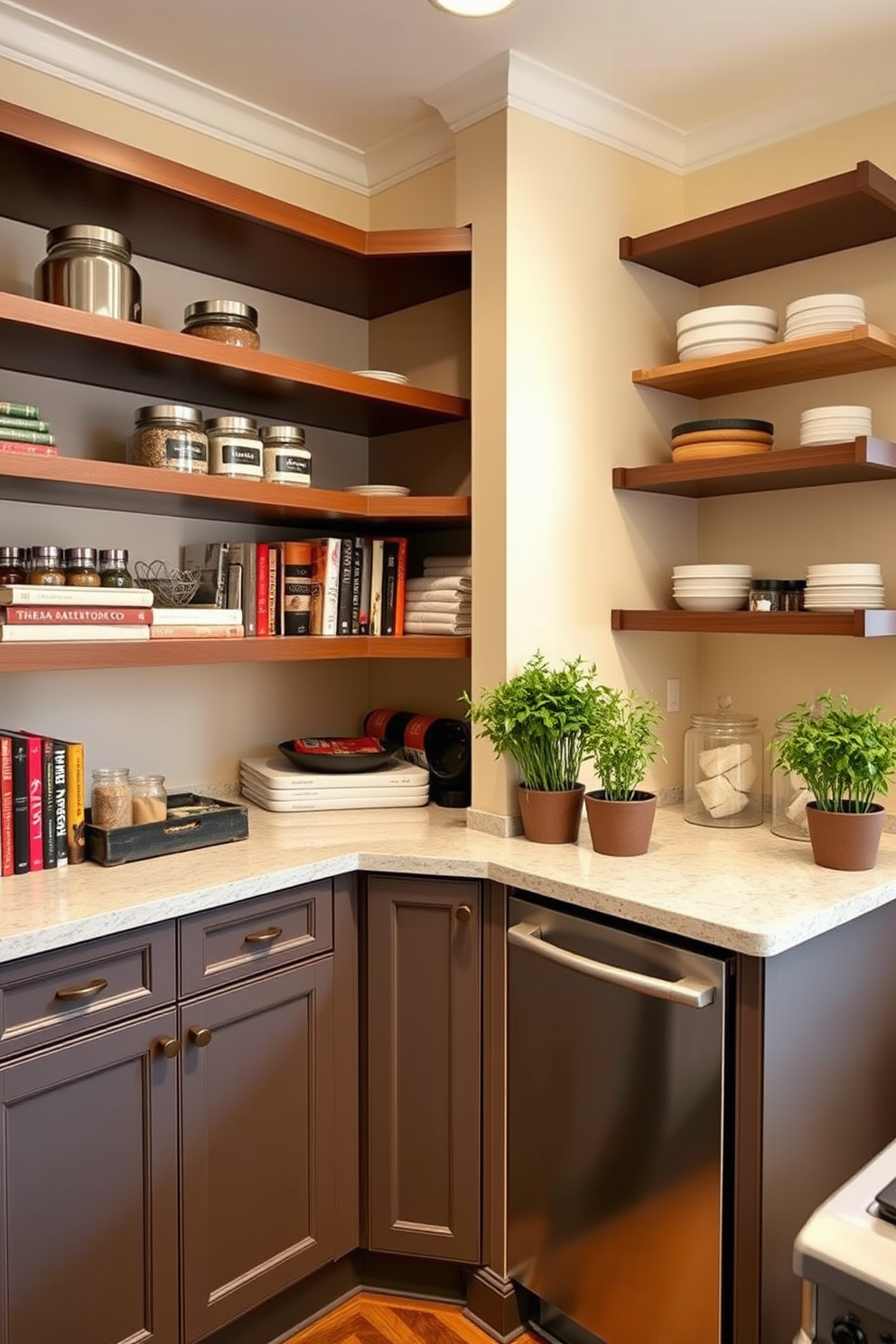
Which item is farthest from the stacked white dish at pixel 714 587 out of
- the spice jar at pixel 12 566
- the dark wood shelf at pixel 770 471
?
the spice jar at pixel 12 566

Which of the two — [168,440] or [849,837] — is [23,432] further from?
[849,837]

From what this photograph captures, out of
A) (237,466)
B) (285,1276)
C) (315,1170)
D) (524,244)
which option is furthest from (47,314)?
(285,1276)

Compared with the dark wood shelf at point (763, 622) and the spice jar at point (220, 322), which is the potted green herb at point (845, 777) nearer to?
the dark wood shelf at point (763, 622)

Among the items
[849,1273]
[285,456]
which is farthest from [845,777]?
[285,456]

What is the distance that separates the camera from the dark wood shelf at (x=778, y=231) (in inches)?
83.5

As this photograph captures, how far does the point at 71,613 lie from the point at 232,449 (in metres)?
0.51

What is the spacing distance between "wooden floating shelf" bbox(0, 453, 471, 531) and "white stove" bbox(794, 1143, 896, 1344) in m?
1.64

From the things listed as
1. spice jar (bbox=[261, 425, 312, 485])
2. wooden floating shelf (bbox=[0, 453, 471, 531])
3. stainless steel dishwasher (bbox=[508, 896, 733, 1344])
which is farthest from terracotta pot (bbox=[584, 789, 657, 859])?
spice jar (bbox=[261, 425, 312, 485])

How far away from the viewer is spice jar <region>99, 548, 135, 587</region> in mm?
2037

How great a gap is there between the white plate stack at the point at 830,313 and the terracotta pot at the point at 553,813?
1115 millimetres

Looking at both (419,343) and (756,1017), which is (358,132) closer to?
(419,343)

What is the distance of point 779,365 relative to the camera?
233cm

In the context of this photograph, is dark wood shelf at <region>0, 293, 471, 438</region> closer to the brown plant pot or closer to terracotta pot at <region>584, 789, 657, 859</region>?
terracotta pot at <region>584, 789, 657, 859</region>

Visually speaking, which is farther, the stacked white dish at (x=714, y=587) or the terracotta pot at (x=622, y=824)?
the stacked white dish at (x=714, y=587)
